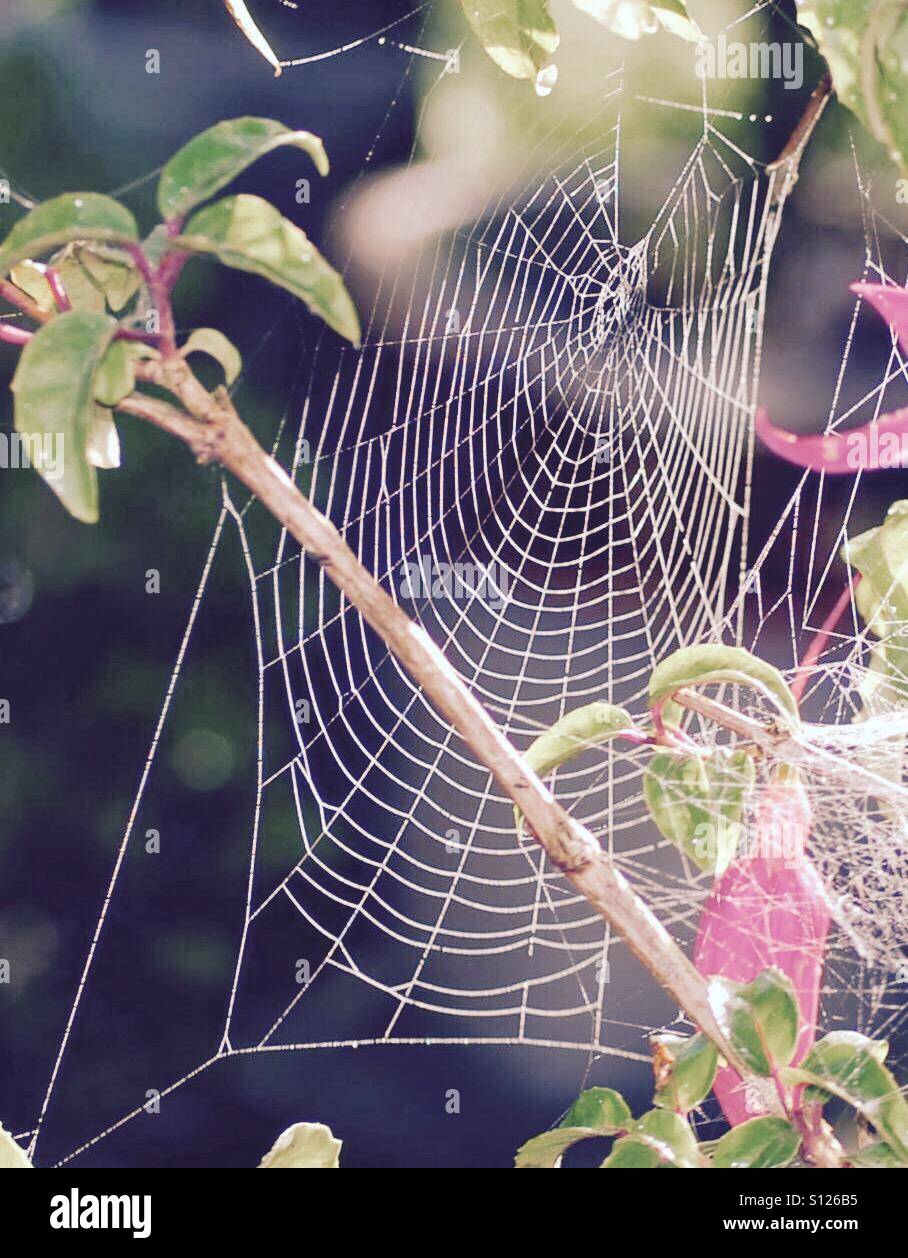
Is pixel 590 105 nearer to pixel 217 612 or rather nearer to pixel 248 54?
pixel 248 54

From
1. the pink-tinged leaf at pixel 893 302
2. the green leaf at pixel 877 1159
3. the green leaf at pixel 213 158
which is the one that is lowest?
the green leaf at pixel 877 1159

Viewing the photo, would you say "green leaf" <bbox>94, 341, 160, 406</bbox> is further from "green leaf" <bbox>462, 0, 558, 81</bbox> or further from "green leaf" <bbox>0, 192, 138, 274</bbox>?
"green leaf" <bbox>462, 0, 558, 81</bbox>

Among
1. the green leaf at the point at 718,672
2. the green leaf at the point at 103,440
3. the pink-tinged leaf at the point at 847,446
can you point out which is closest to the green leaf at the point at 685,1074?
the green leaf at the point at 718,672

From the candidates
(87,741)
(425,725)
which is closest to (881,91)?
(425,725)

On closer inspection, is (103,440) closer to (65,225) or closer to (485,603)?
(65,225)

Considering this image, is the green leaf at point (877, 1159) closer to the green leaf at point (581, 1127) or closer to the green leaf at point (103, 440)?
the green leaf at point (581, 1127)
